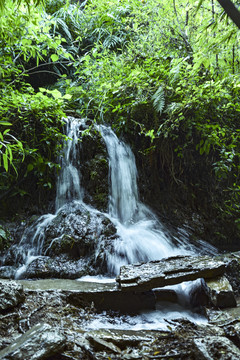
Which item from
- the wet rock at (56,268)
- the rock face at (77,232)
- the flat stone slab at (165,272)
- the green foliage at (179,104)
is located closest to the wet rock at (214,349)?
the flat stone slab at (165,272)

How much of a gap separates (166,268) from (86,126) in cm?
331

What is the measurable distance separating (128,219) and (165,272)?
79.3 inches

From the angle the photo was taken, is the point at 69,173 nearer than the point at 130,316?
No

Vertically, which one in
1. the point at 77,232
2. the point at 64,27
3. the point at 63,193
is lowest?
the point at 77,232

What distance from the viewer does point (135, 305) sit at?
2.56m

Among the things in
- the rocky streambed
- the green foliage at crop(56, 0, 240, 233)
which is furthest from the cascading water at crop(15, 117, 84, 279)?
the rocky streambed

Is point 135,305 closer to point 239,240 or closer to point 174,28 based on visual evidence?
point 239,240

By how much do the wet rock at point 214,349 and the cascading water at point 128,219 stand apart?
1.84 meters

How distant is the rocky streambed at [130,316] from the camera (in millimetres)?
1603

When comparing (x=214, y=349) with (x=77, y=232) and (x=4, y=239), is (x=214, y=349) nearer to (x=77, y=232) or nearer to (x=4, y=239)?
(x=77, y=232)

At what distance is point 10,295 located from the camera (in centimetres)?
217

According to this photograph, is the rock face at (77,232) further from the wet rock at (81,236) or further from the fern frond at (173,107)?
the fern frond at (173,107)

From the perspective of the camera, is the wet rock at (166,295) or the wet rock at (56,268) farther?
the wet rock at (56,268)

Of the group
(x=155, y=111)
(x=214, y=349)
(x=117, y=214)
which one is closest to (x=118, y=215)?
(x=117, y=214)
